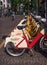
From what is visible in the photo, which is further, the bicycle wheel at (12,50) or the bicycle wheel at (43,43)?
the bicycle wheel at (43,43)

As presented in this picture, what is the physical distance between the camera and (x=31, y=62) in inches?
277

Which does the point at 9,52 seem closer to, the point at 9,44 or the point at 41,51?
the point at 9,44

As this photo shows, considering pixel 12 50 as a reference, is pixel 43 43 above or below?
above

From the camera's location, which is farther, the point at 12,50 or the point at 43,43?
the point at 43,43

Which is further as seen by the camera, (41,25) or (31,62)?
(41,25)

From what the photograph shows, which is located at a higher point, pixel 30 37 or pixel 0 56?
pixel 30 37

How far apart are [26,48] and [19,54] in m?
0.29

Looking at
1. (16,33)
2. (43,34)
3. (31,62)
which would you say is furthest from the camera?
(16,33)

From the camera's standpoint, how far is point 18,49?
772cm

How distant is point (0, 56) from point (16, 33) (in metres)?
0.90

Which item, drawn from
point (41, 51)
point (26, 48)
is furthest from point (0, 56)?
point (41, 51)

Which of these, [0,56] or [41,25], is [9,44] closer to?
[0,56]

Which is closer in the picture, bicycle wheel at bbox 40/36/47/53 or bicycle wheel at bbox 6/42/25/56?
bicycle wheel at bbox 6/42/25/56

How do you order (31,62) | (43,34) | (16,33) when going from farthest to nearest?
(16,33)
(43,34)
(31,62)
